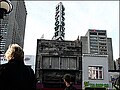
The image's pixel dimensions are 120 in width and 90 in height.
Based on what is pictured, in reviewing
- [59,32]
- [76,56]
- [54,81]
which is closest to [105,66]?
[76,56]

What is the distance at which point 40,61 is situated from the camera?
28.7m

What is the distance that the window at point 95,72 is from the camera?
28.6m

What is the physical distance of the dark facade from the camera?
28.2m

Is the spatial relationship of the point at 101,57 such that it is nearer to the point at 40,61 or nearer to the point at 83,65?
the point at 83,65

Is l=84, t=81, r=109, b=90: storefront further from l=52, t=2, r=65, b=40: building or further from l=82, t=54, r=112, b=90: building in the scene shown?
l=52, t=2, r=65, b=40: building

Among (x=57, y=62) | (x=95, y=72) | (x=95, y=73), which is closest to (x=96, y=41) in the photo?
(x=95, y=72)

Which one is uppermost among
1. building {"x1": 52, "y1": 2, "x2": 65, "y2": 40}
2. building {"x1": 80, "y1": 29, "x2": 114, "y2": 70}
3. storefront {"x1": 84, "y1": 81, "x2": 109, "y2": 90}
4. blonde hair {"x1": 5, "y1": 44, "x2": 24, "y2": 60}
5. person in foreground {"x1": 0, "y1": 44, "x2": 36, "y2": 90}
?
building {"x1": 80, "y1": 29, "x2": 114, "y2": 70}

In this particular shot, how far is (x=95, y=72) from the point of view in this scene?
2878 centimetres

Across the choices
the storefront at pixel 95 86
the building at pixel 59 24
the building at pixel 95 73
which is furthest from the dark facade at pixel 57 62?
the building at pixel 59 24

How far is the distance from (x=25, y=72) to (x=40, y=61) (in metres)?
25.1

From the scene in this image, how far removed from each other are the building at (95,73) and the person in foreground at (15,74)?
24.7 metres

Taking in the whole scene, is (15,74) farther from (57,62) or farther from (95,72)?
(95,72)

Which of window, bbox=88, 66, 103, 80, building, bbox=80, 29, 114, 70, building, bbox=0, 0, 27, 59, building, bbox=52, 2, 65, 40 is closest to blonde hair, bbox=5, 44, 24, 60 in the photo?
window, bbox=88, 66, 103, 80

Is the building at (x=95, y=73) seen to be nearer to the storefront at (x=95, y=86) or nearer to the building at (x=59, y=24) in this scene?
the storefront at (x=95, y=86)
